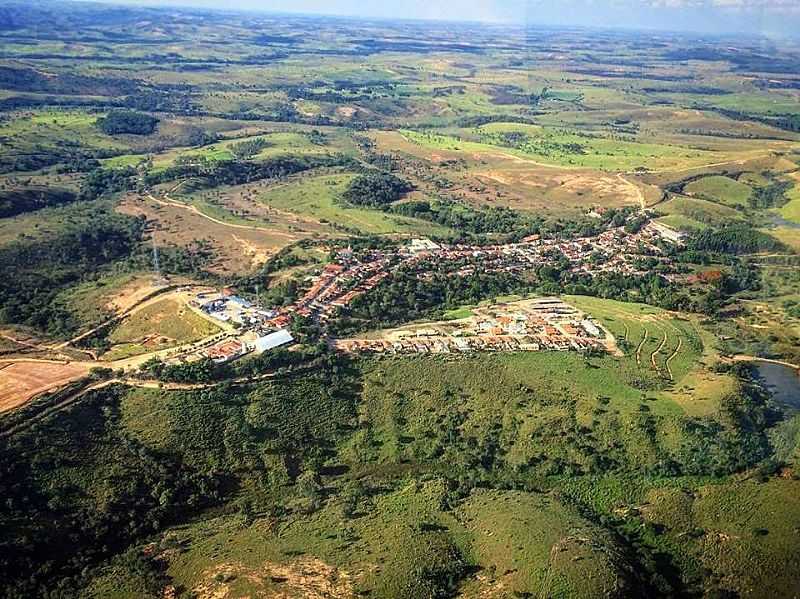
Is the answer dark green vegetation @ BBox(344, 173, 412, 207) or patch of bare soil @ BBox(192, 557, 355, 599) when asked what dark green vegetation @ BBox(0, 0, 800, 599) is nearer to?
patch of bare soil @ BBox(192, 557, 355, 599)

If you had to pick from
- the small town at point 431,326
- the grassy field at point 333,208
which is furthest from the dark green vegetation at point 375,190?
the small town at point 431,326

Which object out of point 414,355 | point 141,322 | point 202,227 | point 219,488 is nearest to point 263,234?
point 202,227

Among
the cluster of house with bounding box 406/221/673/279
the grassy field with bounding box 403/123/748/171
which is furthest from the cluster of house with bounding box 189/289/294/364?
the grassy field with bounding box 403/123/748/171

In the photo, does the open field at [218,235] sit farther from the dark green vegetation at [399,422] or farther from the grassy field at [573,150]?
the grassy field at [573,150]

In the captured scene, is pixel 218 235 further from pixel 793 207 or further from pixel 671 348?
pixel 793 207

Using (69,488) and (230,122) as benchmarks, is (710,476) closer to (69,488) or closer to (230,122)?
(69,488)

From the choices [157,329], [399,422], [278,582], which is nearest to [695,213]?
[399,422]
